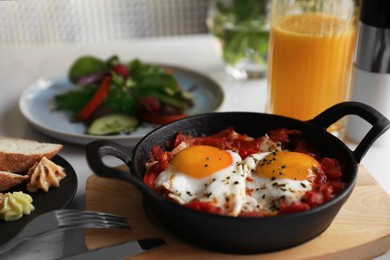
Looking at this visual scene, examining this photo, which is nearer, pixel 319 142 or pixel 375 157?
pixel 319 142

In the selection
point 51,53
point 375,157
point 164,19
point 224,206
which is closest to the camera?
point 224,206

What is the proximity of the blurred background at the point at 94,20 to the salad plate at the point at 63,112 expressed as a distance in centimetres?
118

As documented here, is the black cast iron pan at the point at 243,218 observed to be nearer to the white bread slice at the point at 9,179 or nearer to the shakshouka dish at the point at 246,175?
the shakshouka dish at the point at 246,175

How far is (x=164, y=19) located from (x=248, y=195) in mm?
2370

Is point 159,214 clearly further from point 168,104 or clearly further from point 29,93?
point 29,93

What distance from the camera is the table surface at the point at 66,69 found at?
1375mm

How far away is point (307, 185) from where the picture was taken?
1308mm

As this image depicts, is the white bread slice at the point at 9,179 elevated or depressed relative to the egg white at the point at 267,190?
depressed

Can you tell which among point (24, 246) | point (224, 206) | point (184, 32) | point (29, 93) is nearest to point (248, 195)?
point (224, 206)

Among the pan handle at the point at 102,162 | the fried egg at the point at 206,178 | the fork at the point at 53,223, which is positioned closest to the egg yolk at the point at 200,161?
the fried egg at the point at 206,178

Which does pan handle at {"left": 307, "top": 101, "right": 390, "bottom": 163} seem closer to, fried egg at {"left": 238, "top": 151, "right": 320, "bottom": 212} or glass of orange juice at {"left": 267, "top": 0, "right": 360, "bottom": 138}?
fried egg at {"left": 238, "top": 151, "right": 320, "bottom": 212}

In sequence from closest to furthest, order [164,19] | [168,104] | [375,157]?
[375,157] < [168,104] < [164,19]

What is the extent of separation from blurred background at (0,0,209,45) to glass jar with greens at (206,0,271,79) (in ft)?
3.65

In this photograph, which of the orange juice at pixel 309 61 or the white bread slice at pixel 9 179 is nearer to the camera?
the white bread slice at pixel 9 179
